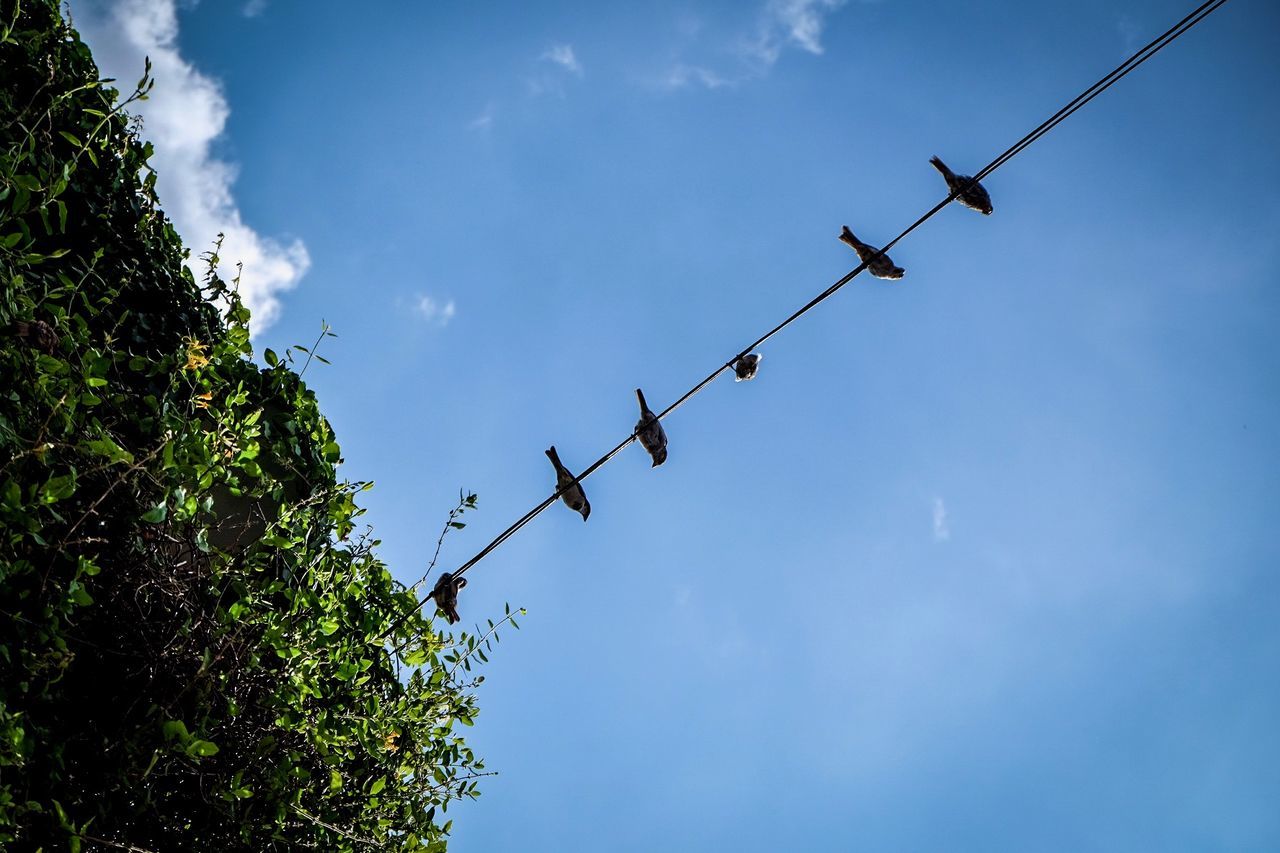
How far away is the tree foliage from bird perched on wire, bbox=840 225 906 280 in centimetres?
292

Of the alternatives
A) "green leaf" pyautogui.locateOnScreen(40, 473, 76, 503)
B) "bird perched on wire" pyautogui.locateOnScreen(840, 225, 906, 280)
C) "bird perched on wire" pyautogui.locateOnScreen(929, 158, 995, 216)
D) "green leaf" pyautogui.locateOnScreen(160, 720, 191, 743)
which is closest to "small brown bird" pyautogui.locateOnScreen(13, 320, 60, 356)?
"green leaf" pyautogui.locateOnScreen(40, 473, 76, 503)

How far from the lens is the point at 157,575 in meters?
2.81

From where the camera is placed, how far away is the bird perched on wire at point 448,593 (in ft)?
12.3

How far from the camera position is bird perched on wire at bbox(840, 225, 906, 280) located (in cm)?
436

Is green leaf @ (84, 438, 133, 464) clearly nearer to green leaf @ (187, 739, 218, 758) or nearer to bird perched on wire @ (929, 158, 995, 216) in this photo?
green leaf @ (187, 739, 218, 758)

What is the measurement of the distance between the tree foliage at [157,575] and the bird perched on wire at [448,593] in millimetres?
185

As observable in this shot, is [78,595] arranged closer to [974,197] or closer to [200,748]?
[200,748]

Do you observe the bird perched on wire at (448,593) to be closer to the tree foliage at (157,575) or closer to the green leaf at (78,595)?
the tree foliage at (157,575)

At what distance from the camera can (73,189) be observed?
3.41 m

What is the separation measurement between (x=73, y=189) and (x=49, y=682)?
236 cm

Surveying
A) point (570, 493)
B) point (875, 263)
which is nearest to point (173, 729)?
point (570, 493)

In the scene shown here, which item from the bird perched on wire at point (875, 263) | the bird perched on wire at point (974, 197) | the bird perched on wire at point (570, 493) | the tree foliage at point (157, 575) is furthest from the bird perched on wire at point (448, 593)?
the bird perched on wire at point (974, 197)

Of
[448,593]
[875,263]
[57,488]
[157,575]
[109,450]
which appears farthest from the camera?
[875,263]

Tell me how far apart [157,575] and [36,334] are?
40.0 inches
